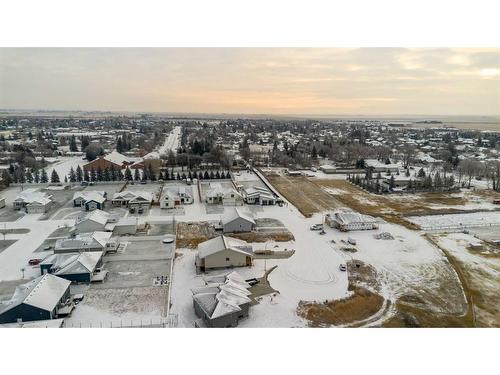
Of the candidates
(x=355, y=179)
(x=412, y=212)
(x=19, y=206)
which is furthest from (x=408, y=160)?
(x=19, y=206)

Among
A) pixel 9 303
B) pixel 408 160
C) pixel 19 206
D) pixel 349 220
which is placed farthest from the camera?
pixel 408 160

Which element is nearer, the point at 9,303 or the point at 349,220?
the point at 9,303

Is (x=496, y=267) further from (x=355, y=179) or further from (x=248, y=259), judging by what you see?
(x=355, y=179)

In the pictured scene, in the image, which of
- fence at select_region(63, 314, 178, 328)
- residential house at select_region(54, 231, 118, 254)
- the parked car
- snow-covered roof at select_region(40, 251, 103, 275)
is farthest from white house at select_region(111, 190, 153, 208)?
fence at select_region(63, 314, 178, 328)

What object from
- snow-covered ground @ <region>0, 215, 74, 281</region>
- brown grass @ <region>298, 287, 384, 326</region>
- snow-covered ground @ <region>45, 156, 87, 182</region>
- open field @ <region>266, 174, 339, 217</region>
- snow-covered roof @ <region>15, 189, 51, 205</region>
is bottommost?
snow-covered ground @ <region>45, 156, 87, 182</region>

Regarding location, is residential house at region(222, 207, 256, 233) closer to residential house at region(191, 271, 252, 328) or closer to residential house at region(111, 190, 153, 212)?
residential house at region(191, 271, 252, 328)
